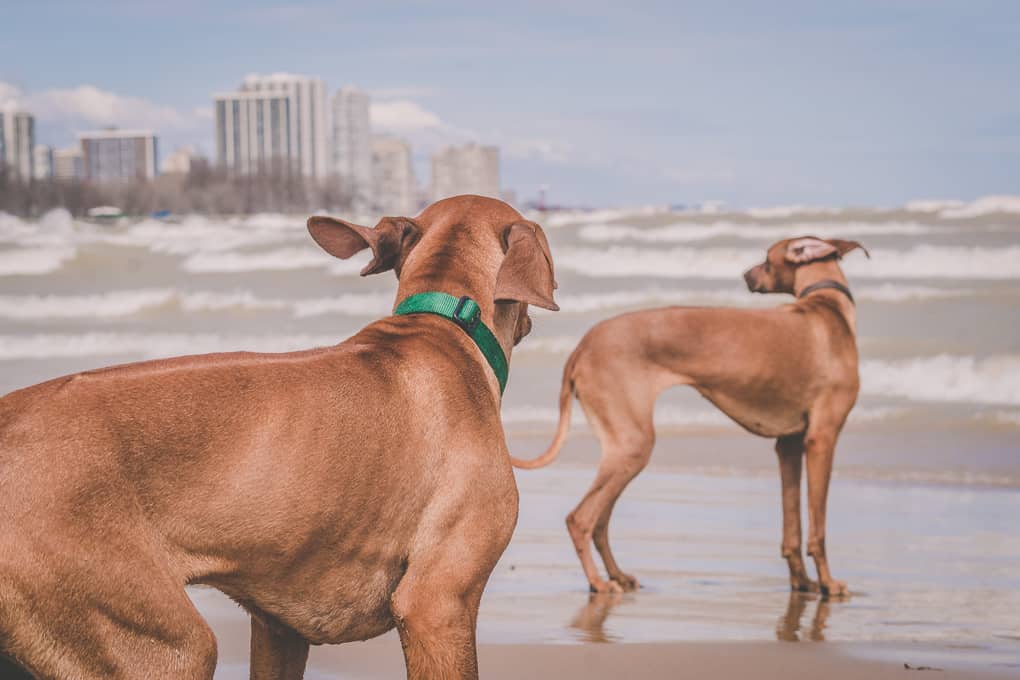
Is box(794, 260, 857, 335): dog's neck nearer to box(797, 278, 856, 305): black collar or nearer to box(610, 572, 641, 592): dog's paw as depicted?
box(797, 278, 856, 305): black collar

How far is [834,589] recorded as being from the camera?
637 cm

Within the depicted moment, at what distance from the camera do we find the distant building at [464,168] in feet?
407

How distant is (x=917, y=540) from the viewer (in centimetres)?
760

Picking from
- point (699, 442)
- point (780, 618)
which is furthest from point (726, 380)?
point (699, 442)

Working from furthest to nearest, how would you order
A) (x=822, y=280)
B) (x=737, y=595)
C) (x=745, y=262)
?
(x=745, y=262) < (x=822, y=280) < (x=737, y=595)

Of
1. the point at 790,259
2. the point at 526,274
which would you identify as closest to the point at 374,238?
the point at 526,274

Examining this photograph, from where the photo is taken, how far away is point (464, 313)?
139 inches

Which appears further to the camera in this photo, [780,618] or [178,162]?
[178,162]

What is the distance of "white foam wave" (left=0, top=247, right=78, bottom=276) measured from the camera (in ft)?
81.5

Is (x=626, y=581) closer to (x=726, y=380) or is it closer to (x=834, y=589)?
(x=834, y=589)

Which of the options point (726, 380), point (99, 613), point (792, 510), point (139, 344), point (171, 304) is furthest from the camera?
point (171, 304)

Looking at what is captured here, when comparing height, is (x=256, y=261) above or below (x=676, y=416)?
below

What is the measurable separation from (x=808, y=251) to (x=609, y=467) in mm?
1846

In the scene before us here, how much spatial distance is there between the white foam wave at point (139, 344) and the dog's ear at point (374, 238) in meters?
13.3
